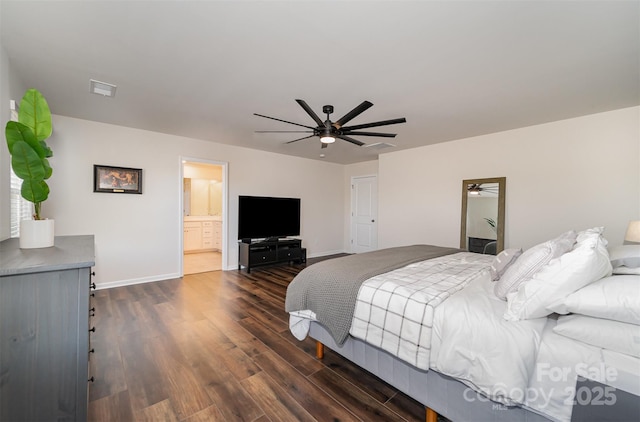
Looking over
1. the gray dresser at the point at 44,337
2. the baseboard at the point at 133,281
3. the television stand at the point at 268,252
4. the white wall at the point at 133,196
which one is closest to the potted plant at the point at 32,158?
the gray dresser at the point at 44,337

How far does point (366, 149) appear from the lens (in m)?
5.29

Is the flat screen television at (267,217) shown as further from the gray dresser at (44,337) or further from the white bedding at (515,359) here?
the white bedding at (515,359)

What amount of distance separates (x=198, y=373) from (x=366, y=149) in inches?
178

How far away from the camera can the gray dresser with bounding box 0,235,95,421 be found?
105 cm

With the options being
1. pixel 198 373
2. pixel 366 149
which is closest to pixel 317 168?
pixel 366 149

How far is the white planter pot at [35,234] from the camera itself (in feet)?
4.90

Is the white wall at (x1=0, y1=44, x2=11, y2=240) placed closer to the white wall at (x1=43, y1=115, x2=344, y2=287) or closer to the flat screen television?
the white wall at (x1=43, y1=115, x2=344, y2=287)

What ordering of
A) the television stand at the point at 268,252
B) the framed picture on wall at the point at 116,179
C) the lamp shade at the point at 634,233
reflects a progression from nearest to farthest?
the lamp shade at the point at 634,233, the framed picture on wall at the point at 116,179, the television stand at the point at 268,252

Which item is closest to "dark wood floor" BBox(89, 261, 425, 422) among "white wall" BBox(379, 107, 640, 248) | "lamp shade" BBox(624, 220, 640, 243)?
"lamp shade" BBox(624, 220, 640, 243)

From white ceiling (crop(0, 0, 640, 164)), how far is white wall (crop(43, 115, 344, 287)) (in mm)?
516

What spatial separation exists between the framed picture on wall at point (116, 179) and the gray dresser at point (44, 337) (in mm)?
3188

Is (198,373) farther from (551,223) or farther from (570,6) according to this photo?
(551,223)

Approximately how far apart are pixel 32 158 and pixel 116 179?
2.97 metres

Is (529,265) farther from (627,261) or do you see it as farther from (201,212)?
(201,212)
